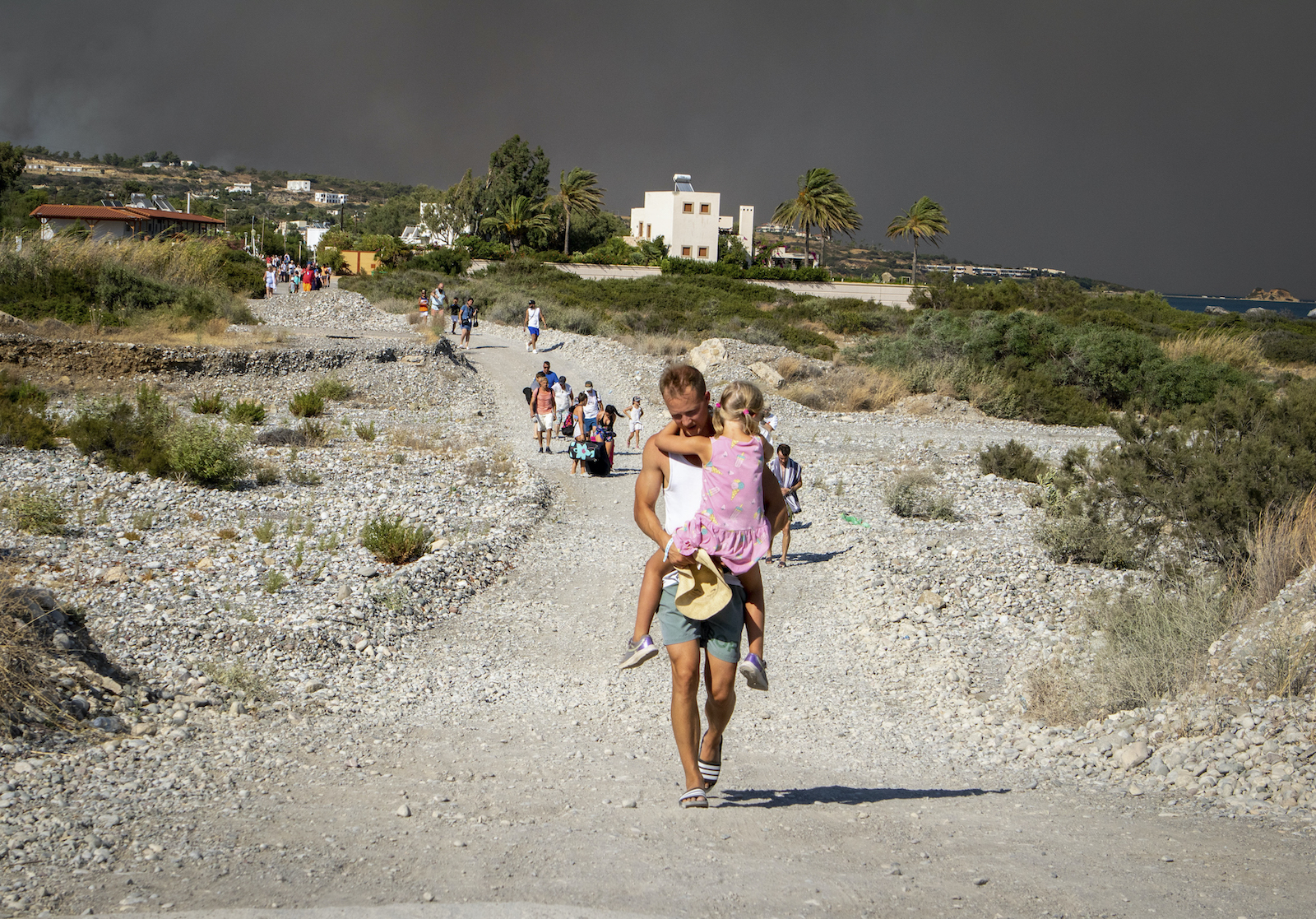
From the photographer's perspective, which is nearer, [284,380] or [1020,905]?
[1020,905]

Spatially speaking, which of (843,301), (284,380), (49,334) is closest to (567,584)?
(284,380)

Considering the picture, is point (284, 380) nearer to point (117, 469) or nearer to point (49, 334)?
point (49, 334)

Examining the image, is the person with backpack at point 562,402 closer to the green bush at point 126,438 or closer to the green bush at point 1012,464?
the green bush at point 126,438

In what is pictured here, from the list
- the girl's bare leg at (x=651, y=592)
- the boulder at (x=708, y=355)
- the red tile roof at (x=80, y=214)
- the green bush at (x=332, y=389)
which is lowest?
the green bush at (x=332, y=389)

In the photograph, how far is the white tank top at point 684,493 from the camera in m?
4.10

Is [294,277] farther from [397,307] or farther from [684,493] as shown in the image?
[684,493]

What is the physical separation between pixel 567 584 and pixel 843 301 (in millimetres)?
45520

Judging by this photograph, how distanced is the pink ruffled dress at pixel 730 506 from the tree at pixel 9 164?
2628 inches

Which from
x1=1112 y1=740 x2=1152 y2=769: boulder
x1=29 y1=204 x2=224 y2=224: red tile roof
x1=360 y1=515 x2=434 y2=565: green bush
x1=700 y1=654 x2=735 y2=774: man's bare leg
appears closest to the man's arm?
x1=700 y1=654 x2=735 y2=774: man's bare leg

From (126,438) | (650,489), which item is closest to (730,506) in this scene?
(650,489)

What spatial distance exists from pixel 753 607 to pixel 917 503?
959 cm

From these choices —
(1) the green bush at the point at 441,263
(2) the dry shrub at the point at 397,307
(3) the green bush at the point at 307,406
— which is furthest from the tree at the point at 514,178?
(3) the green bush at the point at 307,406

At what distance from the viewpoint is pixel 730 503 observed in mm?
4016

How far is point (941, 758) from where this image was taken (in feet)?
18.8
